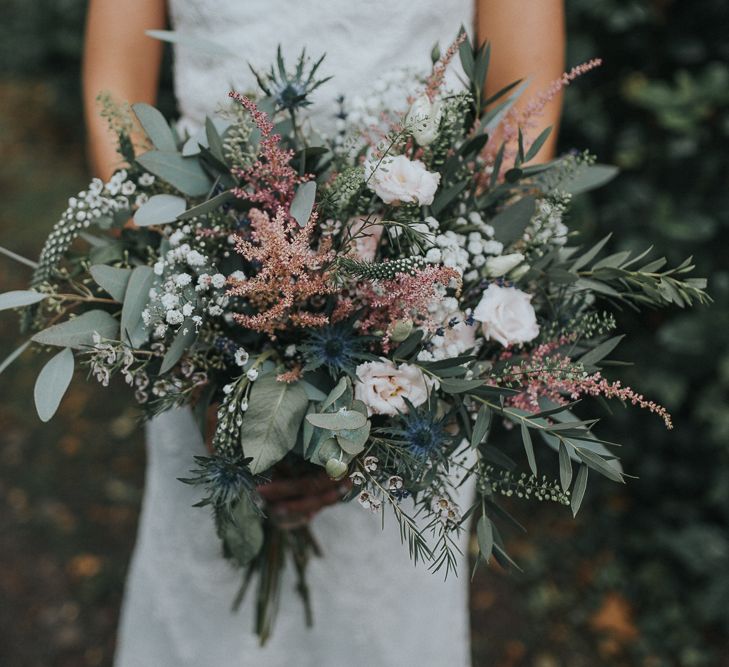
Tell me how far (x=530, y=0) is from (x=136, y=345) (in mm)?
927

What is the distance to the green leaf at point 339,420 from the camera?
935 millimetres

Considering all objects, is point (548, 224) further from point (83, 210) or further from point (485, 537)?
point (83, 210)

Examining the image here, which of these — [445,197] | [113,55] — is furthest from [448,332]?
[113,55]

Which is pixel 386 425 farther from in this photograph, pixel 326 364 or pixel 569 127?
pixel 569 127

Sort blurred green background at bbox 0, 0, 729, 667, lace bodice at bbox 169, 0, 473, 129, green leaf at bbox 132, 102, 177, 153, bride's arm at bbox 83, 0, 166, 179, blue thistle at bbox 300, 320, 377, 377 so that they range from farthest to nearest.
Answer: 1. blurred green background at bbox 0, 0, 729, 667
2. bride's arm at bbox 83, 0, 166, 179
3. lace bodice at bbox 169, 0, 473, 129
4. green leaf at bbox 132, 102, 177, 153
5. blue thistle at bbox 300, 320, 377, 377

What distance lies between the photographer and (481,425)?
0.97m

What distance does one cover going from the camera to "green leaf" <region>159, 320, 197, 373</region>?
3.22ft

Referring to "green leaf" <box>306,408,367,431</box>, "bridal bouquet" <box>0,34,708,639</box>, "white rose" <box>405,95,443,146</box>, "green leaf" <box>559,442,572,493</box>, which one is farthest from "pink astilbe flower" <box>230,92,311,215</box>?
"green leaf" <box>559,442,572,493</box>

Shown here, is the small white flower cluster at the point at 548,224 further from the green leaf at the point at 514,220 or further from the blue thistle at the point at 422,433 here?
the blue thistle at the point at 422,433

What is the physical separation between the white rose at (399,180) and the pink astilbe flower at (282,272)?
0.32 ft

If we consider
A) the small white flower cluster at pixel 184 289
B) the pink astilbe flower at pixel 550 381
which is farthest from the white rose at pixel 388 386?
the small white flower cluster at pixel 184 289

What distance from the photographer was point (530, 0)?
1.37 meters

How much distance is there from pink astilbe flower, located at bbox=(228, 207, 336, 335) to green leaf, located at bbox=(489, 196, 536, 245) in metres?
0.28

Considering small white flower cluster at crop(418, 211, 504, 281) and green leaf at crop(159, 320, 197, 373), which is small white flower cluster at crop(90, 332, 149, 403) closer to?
green leaf at crop(159, 320, 197, 373)
